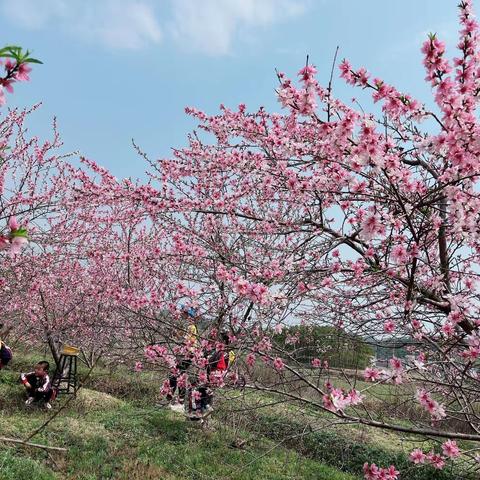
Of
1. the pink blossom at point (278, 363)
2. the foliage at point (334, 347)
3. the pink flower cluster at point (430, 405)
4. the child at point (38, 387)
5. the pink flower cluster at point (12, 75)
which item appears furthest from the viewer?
the child at point (38, 387)

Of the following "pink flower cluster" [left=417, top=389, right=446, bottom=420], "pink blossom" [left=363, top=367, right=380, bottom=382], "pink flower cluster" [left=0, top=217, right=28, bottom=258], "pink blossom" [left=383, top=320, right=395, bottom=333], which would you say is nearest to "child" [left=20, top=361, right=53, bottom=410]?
"pink blossom" [left=383, top=320, right=395, bottom=333]

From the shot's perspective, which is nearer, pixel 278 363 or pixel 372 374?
pixel 372 374

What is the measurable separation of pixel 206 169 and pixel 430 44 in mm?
3428

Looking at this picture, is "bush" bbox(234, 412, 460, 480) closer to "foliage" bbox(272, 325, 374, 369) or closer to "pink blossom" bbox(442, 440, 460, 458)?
"foliage" bbox(272, 325, 374, 369)

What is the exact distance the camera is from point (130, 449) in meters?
6.66

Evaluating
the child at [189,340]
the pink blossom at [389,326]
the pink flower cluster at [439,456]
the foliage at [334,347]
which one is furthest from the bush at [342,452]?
the pink blossom at [389,326]

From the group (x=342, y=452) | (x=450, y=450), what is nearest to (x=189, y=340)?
(x=450, y=450)

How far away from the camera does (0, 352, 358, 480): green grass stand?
5.66m

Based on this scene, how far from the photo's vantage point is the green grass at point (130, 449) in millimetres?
5660

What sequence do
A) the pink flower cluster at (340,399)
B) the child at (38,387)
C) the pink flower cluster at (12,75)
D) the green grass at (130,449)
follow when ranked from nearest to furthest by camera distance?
the pink flower cluster at (12,75)
the pink flower cluster at (340,399)
the green grass at (130,449)
the child at (38,387)

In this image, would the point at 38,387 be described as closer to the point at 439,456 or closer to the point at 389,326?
the point at 389,326

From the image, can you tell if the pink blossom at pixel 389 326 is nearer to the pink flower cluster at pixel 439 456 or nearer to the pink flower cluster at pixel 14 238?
the pink flower cluster at pixel 439 456

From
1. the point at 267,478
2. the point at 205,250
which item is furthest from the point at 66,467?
the point at 205,250

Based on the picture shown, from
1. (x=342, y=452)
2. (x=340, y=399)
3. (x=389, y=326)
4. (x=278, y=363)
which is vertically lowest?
(x=342, y=452)
